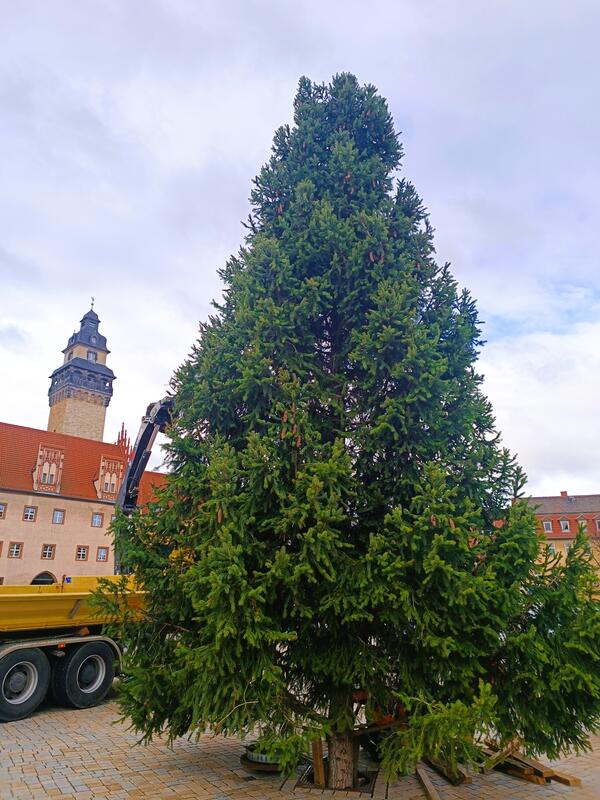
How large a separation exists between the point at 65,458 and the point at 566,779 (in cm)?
4288

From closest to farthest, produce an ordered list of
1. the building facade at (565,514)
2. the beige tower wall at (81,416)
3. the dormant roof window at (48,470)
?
the dormant roof window at (48,470), the building facade at (565,514), the beige tower wall at (81,416)

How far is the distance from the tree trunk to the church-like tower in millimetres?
61356

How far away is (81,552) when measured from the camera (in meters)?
42.0

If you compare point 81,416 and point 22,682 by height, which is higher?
point 81,416

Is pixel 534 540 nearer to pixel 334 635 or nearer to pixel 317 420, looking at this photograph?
pixel 334 635

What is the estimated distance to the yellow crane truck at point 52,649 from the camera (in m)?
10.2

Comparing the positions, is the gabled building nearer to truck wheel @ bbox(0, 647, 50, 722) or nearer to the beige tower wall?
the beige tower wall

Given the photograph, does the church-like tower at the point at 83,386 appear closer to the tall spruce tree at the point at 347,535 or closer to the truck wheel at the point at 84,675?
the truck wheel at the point at 84,675

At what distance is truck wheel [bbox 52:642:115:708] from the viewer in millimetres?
10969

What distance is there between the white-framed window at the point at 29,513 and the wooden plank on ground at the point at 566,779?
39.6m

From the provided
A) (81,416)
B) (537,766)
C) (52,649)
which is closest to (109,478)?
(81,416)

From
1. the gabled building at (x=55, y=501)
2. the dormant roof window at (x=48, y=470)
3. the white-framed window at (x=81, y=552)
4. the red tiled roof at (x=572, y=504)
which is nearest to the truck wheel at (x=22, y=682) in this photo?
the gabled building at (x=55, y=501)

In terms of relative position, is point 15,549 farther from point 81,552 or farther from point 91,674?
point 91,674

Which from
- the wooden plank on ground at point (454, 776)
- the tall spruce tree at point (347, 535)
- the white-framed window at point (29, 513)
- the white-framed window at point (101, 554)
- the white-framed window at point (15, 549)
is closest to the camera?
the tall spruce tree at point (347, 535)
